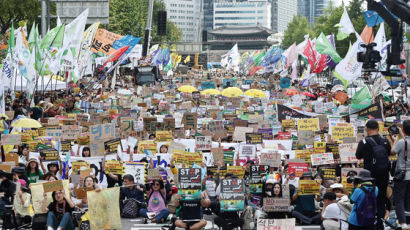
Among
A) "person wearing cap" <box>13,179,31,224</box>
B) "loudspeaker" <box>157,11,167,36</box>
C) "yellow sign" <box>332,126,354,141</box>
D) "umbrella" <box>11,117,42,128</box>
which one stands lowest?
"person wearing cap" <box>13,179,31,224</box>

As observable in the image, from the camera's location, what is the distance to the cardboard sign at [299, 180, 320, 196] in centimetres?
1330

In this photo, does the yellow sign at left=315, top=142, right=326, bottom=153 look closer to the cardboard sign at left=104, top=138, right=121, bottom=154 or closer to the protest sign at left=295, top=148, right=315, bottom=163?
the protest sign at left=295, top=148, right=315, bottom=163

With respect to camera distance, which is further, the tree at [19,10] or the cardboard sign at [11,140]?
the tree at [19,10]

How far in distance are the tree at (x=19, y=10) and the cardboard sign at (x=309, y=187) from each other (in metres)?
43.4

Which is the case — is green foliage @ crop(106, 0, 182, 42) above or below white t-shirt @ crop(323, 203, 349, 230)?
above

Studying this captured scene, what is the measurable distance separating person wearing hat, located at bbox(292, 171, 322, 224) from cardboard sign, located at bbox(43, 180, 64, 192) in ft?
13.9

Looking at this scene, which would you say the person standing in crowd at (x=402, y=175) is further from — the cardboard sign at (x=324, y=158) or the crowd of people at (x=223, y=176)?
the cardboard sign at (x=324, y=158)

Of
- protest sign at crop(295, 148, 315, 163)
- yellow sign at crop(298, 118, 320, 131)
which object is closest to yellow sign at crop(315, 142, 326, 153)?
protest sign at crop(295, 148, 315, 163)

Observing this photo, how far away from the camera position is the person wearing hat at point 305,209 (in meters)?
13.5

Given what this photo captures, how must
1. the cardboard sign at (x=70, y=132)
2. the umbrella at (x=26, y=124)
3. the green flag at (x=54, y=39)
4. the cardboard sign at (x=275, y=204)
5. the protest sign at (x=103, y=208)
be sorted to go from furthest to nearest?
1. the green flag at (x=54, y=39)
2. the cardboard sign at (x=70, y=132)
3. the umbrella at (x=26, y=124)
4. the cardboard sign at (x=275, y=204)
5. the protest sign at (x=103, y=208)

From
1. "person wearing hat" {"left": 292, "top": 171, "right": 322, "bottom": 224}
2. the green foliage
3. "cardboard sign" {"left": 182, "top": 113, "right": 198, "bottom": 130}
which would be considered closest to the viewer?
"person wearing hat" {"left": 292, "top": 171, "right": 322, "bottom": 224}

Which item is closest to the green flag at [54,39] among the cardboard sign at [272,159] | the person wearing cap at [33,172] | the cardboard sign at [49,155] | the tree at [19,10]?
the cardboard sign at [49,155]

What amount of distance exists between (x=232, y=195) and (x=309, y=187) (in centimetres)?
179

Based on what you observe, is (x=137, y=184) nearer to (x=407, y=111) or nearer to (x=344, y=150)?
(x=344, y=150)
